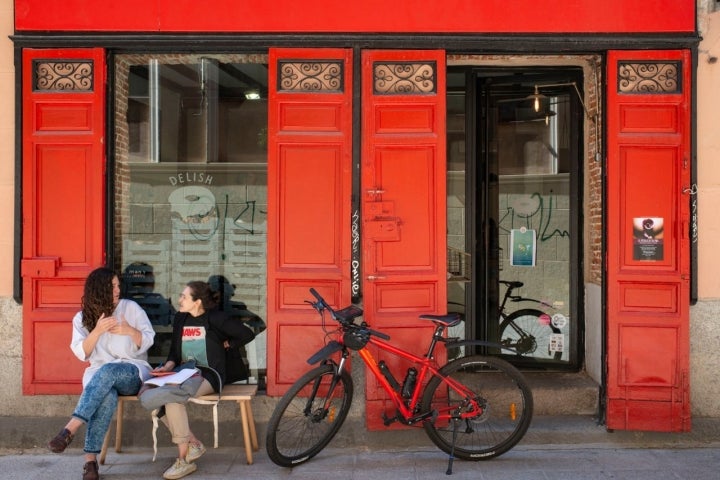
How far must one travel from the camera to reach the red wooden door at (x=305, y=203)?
19.4 feet

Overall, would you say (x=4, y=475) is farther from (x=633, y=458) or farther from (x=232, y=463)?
(x=633, y=458)

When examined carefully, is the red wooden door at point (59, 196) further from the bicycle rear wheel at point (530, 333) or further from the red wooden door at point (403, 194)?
the bicycle rear wheel at point (530, 333)

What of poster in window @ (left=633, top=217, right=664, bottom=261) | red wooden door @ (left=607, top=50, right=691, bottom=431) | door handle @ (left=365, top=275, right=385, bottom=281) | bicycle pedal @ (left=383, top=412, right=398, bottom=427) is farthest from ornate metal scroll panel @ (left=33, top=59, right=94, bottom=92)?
poster in window @ (left=633, top=217, right=664, bottom=261)

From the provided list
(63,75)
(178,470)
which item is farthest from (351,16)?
(178,470)

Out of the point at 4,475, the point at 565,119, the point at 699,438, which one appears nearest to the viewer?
the point at 4,475

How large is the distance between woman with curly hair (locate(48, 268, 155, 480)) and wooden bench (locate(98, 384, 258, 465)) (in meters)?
0.20

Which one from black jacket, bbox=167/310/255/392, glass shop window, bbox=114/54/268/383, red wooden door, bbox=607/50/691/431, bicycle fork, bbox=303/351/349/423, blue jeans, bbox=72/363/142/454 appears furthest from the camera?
glass shop window, bbox=114/54/268/383

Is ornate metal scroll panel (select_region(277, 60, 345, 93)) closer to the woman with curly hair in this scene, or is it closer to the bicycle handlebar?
the bicycle handlebar

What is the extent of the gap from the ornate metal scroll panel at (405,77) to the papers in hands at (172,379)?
2713 millimetres

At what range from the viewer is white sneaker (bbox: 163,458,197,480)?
5.12 meters

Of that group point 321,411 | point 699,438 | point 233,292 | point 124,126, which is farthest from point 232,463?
point 699,438

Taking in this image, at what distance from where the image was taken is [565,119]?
708cm

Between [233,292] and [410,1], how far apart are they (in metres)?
2.99

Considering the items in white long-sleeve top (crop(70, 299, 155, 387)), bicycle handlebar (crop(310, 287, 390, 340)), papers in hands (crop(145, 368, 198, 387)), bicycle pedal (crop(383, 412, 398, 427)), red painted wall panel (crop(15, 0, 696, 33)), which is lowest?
bicycle pedal (crop(383, 412, 398, 427))
